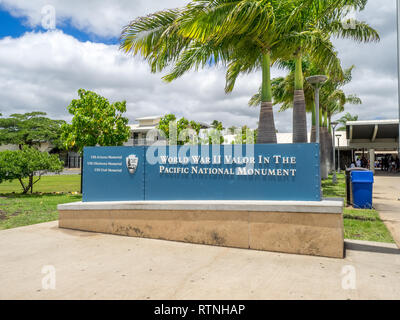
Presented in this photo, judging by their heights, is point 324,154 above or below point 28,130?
below

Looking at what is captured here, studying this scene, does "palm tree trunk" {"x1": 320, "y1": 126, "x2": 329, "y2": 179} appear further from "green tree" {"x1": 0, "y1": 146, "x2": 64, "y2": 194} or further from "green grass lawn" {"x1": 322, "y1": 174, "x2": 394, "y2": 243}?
"green tree" {"x1": 0, "y1": 146, "x2": 64, "y2": 194}

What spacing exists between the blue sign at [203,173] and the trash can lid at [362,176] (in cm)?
538

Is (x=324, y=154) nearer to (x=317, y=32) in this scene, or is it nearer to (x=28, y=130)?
(x=317, y=32)

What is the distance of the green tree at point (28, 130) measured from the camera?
5541 centimetres

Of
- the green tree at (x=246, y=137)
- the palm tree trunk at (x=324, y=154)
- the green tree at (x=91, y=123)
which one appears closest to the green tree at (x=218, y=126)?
the green tree at (x=246, y=137)

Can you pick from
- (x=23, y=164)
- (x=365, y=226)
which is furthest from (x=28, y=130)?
(x=365, y=226)

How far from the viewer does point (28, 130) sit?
2272 inches

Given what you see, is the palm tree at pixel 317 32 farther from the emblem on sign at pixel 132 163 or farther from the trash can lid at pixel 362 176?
the emblem on sign at pixel 132 163

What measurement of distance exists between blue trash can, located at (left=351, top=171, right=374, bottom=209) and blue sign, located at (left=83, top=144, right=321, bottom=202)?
5391mm

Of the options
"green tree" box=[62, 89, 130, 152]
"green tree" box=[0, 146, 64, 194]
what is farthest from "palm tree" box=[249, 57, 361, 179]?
"green tree" box=[0, 146, 64, 194]

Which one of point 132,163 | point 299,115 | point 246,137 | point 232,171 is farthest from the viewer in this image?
point 299,115

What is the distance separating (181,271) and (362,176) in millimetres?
7829
